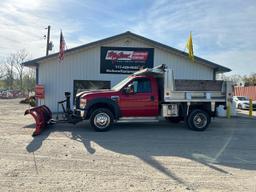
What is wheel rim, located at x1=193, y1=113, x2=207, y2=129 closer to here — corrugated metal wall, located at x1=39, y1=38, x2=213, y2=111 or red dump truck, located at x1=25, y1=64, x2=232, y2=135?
red dump truck, located at x1=25, y1=64, x2=232, y2=135

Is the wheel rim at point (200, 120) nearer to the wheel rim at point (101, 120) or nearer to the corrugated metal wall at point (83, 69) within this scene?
the wheel rim at point (101, 120)

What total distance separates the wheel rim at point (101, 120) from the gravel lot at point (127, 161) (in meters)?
0.41

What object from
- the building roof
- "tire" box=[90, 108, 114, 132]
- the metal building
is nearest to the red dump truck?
"tire" box=[90, 108, 114, 132]

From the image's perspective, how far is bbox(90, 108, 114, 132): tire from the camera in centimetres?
1084

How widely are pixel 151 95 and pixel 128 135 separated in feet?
6.63

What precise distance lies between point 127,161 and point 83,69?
11853mm

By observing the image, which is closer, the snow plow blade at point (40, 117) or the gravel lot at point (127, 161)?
the gravel lot at point (127, 161)

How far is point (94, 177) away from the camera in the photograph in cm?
550

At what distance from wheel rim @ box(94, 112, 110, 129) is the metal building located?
722 centimetres

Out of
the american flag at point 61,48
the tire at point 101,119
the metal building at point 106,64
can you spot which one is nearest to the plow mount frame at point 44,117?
the tire at point 101,119

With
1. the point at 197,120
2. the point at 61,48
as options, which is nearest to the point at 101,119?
the point at 197,120

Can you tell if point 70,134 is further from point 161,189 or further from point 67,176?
point 161,189

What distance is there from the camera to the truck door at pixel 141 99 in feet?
36.8

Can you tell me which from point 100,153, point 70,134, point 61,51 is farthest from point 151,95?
point 61,51
